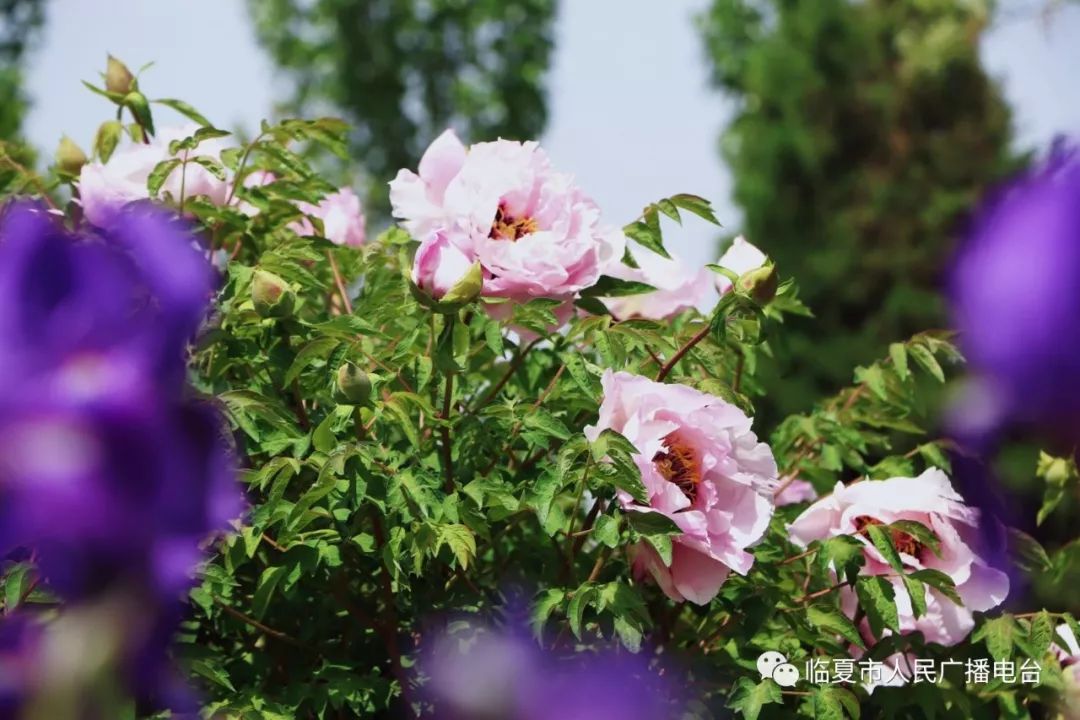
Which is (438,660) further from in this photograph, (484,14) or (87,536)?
(484,14)

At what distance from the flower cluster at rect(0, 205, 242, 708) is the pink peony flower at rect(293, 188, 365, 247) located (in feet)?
3.72

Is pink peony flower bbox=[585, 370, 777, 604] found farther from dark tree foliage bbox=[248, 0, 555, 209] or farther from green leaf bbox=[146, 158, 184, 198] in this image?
dark tree foliage bbox=[248, 0, 555, 209]

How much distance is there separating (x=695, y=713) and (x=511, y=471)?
0.30 m

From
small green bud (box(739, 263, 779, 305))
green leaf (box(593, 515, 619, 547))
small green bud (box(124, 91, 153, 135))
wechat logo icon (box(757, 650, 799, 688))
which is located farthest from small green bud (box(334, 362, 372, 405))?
small green bud (box(124, 91, 153, 135))

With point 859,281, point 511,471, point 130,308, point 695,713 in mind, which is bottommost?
point 859,281

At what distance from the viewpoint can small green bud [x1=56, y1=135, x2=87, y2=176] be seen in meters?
1.52

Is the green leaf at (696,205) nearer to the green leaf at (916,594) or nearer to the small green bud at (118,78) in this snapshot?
the green leaf at (916,594)

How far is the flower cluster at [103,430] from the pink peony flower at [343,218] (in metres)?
1.13

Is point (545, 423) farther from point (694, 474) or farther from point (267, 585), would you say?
point (267, 585)

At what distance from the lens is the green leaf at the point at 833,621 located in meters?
1.21

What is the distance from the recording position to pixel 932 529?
1.30 metres

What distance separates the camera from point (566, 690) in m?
0.54

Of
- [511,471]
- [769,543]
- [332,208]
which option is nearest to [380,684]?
[511,471]

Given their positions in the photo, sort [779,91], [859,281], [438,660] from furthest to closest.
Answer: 1. [779,91]
2. [859,281]
3. [438,660]
